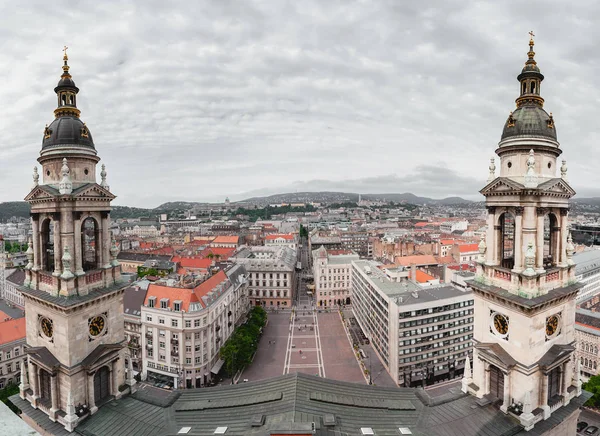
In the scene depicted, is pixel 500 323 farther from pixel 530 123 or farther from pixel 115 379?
pixel 115 379

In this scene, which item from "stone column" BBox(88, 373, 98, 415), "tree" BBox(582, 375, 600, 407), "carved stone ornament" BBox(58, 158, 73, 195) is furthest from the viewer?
"tree" BBox(582, 375, 600, 407)

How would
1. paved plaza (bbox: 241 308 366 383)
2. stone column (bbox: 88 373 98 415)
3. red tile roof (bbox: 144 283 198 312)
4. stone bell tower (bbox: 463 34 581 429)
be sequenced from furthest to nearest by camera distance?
paved plaza (bbox: 241 308 366 383)
red tile roof (bbox: 144 283 198 312)
stone column (bbox: 88 373 98 415)
stone bell tower (bbox: 463 34 581 429)

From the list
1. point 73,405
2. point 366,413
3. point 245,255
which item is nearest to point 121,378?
point 73,405

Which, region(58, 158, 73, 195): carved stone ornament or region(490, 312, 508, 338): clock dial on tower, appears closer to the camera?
region(58, 158, 73, 195): carved stone ornament

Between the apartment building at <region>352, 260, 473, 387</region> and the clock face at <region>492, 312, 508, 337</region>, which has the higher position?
the clock face at <region>492, 312, 508, 337</region>

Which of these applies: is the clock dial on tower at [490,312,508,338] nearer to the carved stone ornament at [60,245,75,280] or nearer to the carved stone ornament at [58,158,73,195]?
the carved stone ornament at [60,245,75,280]

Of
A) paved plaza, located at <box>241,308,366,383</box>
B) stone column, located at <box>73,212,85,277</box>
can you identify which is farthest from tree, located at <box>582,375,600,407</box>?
stone column, located at <box>73,212,85,277</box>

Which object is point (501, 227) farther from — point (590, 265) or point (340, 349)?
point (590, 265)

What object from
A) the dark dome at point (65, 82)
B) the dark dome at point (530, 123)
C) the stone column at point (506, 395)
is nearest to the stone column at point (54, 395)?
the dark dome at point (65, 82)
